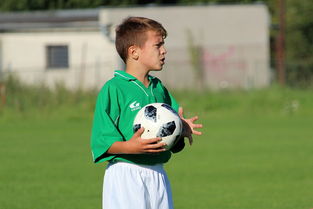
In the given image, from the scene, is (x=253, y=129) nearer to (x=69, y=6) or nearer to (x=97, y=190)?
(x=97, y=190)

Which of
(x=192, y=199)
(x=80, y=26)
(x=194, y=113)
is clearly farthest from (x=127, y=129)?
(x=80, y=26)

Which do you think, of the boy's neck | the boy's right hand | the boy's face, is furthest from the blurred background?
the boy's right hand

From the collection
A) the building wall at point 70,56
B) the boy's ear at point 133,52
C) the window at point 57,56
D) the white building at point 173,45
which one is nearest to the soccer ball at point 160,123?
the boy's ear at point 133,52

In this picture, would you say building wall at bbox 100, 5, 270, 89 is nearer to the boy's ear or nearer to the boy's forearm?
the boy's ear

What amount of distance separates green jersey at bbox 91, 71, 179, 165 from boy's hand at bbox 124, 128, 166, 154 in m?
0.18

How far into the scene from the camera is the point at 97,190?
1219 cm

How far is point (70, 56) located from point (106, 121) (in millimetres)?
31648

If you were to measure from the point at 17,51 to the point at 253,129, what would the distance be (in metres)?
17.1

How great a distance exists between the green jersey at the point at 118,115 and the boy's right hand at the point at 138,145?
0.10m

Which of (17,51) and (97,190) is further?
(17,51)

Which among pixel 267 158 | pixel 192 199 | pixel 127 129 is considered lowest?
pixel 267 158

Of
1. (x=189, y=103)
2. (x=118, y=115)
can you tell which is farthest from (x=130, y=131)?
(x=189, y=103)

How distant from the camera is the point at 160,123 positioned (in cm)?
560

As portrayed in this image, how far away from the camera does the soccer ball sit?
5531mm
